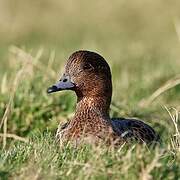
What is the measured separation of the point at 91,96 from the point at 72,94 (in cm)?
165

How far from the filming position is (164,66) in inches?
393

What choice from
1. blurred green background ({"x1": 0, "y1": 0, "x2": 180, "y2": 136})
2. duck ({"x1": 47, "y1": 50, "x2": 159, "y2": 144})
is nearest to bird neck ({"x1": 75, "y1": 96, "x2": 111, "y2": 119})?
duck ({"x1": 47, "y1": 50, "x2": 159, "y2": 144})

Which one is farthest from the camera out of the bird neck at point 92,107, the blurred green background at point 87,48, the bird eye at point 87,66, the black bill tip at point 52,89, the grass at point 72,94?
the blurred green background at point 87,48

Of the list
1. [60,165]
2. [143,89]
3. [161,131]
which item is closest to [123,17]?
[143,89]

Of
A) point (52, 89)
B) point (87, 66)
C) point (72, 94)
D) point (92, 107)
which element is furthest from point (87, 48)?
point (52, 89)

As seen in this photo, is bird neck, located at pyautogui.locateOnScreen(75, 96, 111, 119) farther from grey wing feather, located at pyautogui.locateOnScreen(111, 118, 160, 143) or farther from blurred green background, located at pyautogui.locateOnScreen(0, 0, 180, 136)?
blurred green background, located at pyautogui.locateOnScreen(0, 0, 180, 136)

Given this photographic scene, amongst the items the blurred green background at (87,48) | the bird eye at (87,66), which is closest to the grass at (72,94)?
the blurred green background at (87,48)

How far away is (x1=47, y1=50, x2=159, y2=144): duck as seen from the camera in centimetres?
591

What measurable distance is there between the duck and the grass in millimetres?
267

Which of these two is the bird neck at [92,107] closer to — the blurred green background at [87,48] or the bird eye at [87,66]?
the bird eye at [87,66]

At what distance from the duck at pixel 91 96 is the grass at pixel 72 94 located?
267 millimetres

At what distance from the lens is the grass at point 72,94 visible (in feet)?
14.8

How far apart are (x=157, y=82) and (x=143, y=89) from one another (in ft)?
0.96

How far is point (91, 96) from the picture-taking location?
6199 millimetres
